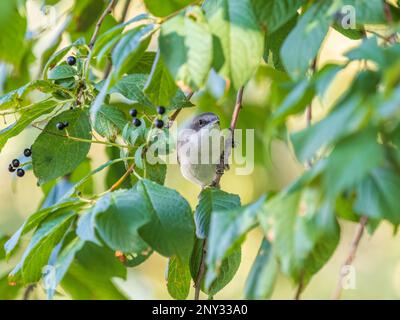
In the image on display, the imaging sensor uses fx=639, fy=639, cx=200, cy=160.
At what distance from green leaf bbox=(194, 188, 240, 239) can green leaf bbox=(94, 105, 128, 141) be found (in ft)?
1.52

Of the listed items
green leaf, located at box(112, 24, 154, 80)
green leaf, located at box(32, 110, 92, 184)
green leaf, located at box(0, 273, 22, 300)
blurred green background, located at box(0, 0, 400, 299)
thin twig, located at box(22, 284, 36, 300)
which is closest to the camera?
green leaf, located at box(112, 24, 154, 80)

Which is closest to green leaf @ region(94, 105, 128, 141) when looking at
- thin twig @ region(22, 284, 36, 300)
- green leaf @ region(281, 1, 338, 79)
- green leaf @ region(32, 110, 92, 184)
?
green leaf @ region(32, 110, 92, 184)

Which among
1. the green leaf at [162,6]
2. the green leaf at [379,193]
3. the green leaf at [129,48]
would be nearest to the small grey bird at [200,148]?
the green leaf at [162,6]

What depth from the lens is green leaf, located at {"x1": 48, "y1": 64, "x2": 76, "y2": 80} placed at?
255 centimetres

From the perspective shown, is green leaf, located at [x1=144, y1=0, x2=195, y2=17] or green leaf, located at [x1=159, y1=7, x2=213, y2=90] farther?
green leaf, located at [x1=144, y1=0, x2=195, y2=17]

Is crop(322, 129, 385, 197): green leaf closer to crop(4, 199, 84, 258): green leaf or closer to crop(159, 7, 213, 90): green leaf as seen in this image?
crop(159, 7, 213, 90): green leaf

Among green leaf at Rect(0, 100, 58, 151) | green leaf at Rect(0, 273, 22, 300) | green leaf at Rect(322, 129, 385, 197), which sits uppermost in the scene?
green leaf at Rect(322, 129, 385, 197)

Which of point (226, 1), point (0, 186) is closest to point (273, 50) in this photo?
point (226, 1)

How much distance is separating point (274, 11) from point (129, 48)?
480mm

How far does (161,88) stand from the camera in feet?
7.08

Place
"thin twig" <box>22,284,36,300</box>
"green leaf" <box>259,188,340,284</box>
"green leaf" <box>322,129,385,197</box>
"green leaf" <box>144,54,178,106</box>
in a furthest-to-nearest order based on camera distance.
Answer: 1. "thin twig" <box>22,284,36,300</box>
2. "green leaf" <box>144,54,178,106</box>
3. "green leaf" <box>259,188,340,284</box>
4. "green leaf" <box>322,129,385,197</box>

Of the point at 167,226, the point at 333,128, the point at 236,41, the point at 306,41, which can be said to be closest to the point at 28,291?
the point at 167,226

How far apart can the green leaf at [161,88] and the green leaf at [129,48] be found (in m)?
0.17

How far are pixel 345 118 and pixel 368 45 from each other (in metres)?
0.42
